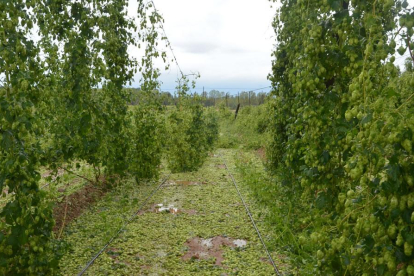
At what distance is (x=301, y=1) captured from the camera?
319 centimetres

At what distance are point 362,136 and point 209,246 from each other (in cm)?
365

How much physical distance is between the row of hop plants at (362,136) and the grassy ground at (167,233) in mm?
1627

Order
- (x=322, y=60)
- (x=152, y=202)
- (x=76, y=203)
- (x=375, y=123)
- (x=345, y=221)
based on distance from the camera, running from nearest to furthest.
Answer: (x=375, y=123) → (x=345, y=221) → (x=322, y=60) → (x=76, y=203) → (x=152, y=202)

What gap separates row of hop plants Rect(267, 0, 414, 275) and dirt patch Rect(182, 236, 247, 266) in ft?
5.78

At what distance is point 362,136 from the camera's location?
2049mm

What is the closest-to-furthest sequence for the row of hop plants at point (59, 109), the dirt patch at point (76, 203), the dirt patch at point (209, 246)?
1. the row of hop plants at point (59, 109)
2. the dirt patch at point (209, 246)
3. the dirt patch at point (76, 203)

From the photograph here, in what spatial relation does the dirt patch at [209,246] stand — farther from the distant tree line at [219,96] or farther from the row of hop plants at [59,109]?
the distant tree line at [219,96]

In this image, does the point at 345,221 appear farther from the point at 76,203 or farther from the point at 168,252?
the point at 76,203

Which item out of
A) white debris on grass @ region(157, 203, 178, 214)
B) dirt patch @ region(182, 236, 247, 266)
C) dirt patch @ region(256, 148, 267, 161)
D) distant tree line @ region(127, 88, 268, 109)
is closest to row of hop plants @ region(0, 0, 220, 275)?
distant tree line @ region(127, 88, 268, 109)

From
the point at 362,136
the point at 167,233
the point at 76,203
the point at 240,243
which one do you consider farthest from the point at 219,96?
the point at 362,136

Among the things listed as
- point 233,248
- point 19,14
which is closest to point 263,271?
point 233,248

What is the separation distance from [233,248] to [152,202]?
267 cm

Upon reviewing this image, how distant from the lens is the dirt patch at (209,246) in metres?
4.86

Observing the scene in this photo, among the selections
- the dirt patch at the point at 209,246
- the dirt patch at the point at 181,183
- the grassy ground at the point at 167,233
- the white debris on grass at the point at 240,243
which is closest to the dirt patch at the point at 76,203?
the grassy ground at the point at 167,233
